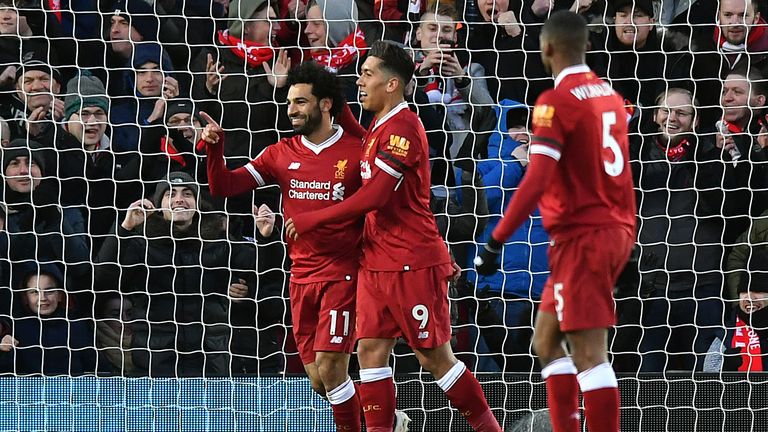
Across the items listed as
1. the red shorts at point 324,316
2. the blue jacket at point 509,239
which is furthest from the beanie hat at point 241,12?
the red shorts at point 324,316

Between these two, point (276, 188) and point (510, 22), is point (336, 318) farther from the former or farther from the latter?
point (510, 22)

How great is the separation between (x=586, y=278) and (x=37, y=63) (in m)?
3.93

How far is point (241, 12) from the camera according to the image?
22.5 ft

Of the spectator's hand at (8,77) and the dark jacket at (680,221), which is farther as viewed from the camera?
the spectator's hand at (8,77)

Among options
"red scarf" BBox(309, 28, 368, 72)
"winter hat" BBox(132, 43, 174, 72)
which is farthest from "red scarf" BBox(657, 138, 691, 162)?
"winter hat" BBox(132, 43, 174, 72)

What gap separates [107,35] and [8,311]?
5.58 ft

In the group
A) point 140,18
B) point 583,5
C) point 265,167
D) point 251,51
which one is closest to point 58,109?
point 140,18

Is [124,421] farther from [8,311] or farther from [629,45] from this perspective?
[629,45]

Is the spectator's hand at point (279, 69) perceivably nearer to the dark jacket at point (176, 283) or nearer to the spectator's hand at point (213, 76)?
the spectator's hand at point (213, 76)

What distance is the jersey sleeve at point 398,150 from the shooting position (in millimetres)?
4852

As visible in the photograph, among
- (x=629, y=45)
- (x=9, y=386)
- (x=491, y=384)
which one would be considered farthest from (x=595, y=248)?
(x=9, y=386)

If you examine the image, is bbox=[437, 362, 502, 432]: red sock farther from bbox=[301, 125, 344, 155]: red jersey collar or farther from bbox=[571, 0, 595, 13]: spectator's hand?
bbox=[571, 0, 595, 13]: spectator's hand

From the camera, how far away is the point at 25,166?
665cm

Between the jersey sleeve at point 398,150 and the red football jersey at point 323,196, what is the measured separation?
15.9 inches
